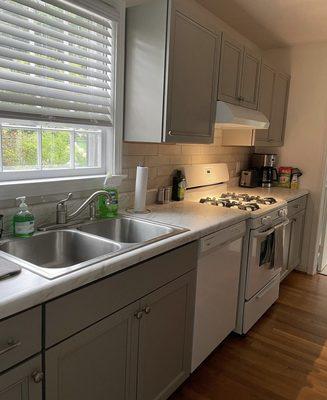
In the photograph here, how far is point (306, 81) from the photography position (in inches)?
137

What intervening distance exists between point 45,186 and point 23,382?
38.8 inches

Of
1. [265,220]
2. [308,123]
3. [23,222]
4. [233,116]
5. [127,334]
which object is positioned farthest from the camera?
[308,123]

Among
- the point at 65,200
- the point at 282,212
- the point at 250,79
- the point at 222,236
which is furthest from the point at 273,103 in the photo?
the point at 65,200

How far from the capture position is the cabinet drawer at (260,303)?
8.02 feet

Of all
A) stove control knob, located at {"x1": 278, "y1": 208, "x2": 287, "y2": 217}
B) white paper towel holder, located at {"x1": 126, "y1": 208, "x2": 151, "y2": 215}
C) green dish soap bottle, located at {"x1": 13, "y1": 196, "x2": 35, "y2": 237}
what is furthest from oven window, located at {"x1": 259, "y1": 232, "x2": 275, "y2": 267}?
green dish soap bottle, located at {"x1": 13, "y1": 196, "x2": 35, "y2": 237}

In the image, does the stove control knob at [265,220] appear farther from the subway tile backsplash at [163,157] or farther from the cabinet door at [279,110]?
the cabinet door at [279,110]

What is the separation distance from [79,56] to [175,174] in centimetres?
111

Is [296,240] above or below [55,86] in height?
below

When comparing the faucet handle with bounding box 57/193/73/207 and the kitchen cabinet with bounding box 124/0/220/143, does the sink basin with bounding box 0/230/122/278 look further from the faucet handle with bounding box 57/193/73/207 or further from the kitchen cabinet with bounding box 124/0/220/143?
the kitchen cabinet with bounding box 124/0/220/143

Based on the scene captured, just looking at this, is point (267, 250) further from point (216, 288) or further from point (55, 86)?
point (55, 86)

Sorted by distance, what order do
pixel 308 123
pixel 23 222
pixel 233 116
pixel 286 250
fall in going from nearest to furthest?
pixel 23 222 < pixel 233 116 < pixel 286 250 < pixel 308 123

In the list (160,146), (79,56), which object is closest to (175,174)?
(160,146)

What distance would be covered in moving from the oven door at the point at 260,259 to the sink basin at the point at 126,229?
80cm

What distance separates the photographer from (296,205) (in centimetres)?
330
